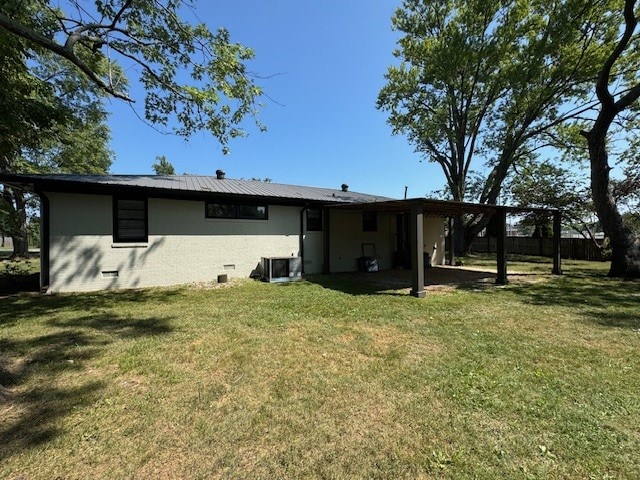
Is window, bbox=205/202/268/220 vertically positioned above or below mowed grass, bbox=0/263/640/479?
above

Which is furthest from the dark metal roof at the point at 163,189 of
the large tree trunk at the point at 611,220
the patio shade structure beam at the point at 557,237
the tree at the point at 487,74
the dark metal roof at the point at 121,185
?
the tree at the point at 487,74

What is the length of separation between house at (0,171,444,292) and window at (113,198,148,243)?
23 mm

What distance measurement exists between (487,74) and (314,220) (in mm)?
12938

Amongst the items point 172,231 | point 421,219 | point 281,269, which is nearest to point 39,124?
point 172,231

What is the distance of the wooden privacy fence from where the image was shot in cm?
1651

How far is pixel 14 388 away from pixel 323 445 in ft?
9.95

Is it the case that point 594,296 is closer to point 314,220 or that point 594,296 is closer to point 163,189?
point 314,220

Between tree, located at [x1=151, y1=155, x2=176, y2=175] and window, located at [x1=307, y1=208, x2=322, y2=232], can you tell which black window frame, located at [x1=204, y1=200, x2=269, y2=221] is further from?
tree, located at [x1=151, y1=155, x2=176, y2=175]

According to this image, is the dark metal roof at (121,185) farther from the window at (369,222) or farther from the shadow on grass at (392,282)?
the shadow on grass at (392,282)

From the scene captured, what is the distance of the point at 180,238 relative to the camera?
29.4ft

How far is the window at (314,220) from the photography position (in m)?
11.3

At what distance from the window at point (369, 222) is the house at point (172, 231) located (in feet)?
0.26

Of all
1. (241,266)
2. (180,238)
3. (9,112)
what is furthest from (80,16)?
(241,266)

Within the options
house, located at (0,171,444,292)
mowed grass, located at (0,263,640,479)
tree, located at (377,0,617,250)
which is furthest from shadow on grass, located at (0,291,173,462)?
tree, located at (377,0,617,250)
